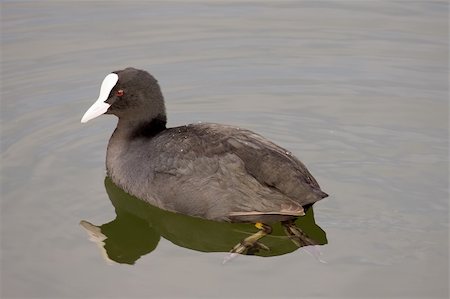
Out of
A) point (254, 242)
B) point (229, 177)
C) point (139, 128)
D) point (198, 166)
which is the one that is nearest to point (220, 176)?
point (229, 177)

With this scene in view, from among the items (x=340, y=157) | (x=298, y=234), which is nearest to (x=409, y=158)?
(x=340, y=157)

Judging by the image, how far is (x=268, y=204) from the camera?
18.9 ft

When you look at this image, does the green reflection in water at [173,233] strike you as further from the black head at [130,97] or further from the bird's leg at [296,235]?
the black head at [130,97]

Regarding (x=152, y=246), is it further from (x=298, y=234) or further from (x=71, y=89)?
(x=71, y=89)

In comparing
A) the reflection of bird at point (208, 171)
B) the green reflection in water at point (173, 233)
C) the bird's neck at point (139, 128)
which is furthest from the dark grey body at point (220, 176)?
the bird's neck at point (139, 128)

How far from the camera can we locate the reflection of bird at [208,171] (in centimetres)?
584

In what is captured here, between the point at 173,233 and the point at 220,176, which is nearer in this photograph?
the point at 220,176

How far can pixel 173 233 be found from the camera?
6184 millimetres

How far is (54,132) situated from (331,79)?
109 inches

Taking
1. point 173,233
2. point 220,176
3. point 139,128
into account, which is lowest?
point 173,233

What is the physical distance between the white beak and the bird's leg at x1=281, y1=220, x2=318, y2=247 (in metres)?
1.76

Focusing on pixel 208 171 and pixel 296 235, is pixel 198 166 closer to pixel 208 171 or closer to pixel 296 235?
pixel 208 171

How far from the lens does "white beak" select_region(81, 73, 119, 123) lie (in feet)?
22.0

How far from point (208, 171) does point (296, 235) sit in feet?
2.51
